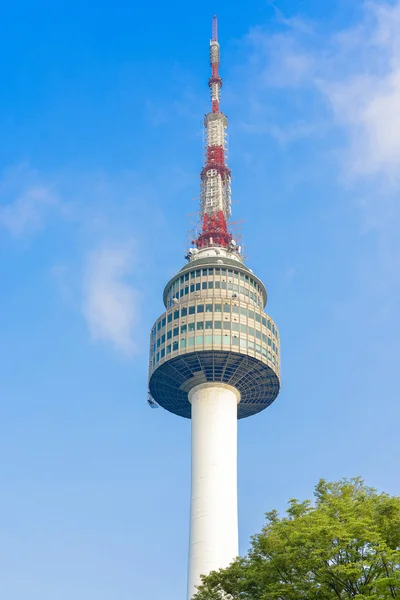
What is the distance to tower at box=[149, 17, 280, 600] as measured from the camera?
330ft

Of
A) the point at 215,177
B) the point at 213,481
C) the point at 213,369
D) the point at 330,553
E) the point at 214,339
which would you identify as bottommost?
the point at 330,553

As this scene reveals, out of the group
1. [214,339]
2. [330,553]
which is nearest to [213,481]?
[214,339]

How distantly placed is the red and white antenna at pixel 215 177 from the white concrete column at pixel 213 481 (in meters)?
28.8

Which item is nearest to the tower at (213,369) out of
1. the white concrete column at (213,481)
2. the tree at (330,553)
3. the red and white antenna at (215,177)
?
the white concrete column at (213,481)

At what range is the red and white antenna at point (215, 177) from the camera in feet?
421

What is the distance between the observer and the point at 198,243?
128500mm

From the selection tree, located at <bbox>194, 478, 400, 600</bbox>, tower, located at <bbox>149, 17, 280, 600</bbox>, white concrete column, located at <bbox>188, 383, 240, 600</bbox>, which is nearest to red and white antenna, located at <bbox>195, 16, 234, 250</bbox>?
tower, located at <bbox>149, 17, 280, 600</bbox>

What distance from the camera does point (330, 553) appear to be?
50.0m

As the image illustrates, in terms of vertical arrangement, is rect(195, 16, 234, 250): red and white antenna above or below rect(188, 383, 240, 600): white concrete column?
above

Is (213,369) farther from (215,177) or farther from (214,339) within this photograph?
(215,177)

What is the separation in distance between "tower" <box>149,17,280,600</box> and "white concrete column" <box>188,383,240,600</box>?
0.42 feet

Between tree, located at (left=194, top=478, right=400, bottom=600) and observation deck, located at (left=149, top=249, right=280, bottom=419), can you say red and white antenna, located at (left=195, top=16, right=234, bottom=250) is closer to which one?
observation deck, located at (left=149, top=249, right=280, bottom=419)

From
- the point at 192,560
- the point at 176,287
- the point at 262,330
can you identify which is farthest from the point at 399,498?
the point at 176,287

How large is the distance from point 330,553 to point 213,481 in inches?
2117
